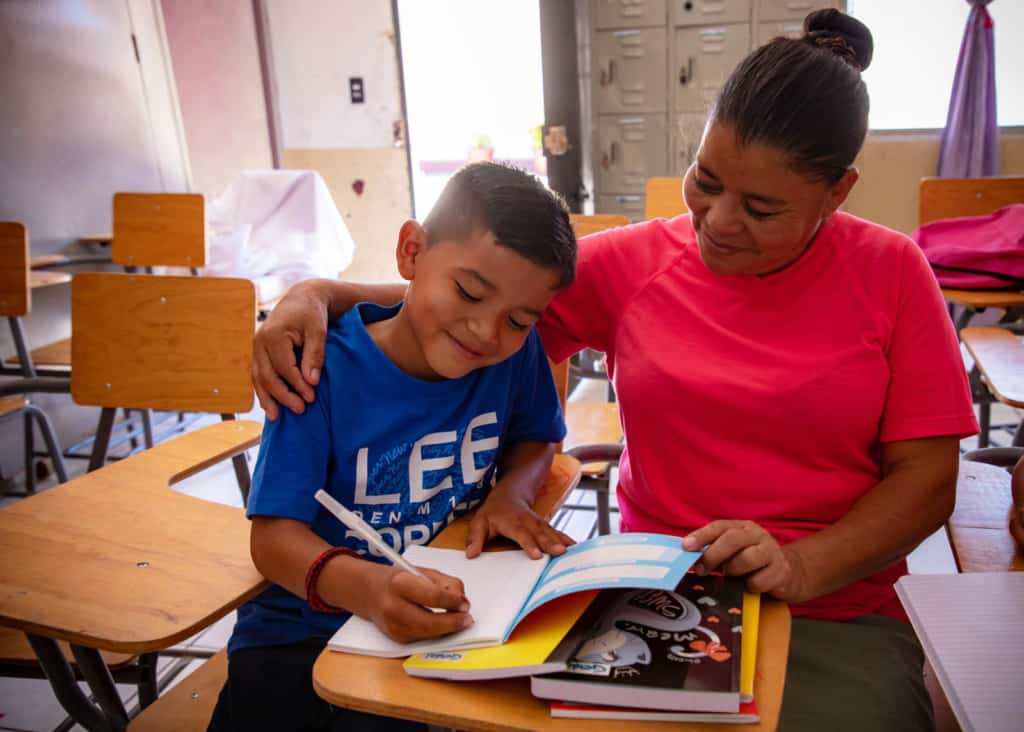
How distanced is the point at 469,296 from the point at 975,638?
612 millimetres

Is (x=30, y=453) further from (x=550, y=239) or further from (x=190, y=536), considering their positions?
(x=550, y=239)

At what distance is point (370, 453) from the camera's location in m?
0.94

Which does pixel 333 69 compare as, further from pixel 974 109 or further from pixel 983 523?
pixel 983 523

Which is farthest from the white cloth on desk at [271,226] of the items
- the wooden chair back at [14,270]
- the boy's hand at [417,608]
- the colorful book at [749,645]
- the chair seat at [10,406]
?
the colorful book at [749,645]

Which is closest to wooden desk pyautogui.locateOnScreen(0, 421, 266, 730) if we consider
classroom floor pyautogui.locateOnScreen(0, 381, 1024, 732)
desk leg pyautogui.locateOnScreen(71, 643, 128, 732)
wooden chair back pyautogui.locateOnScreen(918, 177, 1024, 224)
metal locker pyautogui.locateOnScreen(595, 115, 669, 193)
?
desk leg pyautogui.locateOnScreen(71, 643, 128, 732)

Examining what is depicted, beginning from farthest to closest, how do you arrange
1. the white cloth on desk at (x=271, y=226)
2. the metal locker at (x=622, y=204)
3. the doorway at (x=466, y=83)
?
the doorway at (x=466, y=83) → the metal locker at (x=622, y=204) → the white cloth on desk at (x=271, y=226)

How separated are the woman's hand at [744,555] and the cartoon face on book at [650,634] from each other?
0.05 m

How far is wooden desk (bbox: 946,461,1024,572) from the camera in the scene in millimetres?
863

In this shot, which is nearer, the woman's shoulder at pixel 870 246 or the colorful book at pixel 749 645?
the colorful book at pixel 749 645

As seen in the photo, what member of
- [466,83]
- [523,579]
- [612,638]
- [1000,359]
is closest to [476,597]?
[523,579]

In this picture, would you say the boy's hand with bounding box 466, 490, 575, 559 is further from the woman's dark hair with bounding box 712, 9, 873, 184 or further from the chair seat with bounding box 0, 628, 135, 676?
the chair seat with bounding box 0, 628, 135, 676

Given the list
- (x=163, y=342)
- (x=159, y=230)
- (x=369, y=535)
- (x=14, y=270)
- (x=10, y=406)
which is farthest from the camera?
(x=159, y=230)

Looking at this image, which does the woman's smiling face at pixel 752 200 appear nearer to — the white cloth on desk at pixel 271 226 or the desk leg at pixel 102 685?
the desk leg at pixel 102 685

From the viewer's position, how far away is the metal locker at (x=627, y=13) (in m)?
4.05
